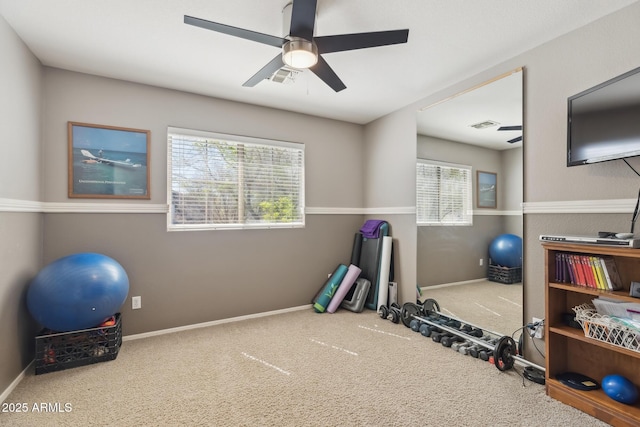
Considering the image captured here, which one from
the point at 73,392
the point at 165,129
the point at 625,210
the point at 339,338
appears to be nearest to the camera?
the point at 625,210

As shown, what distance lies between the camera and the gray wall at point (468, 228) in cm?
267

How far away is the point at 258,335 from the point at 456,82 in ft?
10.8

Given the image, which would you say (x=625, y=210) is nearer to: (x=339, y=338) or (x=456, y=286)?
(x=456, y=286)

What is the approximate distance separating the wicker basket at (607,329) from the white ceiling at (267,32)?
2.00m

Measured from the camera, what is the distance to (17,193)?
7.35 feet

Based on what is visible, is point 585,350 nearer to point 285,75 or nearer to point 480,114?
point 480,114

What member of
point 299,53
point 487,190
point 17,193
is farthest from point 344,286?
point 17,193

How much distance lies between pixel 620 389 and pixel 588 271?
0.69m

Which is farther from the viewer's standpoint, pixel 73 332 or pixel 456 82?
pixel 456 82

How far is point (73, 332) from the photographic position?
2.46 m

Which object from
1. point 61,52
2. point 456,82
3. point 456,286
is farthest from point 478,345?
point 61,52

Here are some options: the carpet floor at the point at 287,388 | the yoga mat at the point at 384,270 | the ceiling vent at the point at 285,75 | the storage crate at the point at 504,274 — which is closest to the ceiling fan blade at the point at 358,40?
the ceiling vent at the point at 285,75

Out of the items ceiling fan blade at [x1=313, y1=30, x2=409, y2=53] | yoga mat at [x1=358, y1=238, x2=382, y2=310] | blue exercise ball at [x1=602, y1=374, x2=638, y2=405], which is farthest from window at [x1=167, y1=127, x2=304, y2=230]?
blue exercise ball at [x1=602, y1=374, x2=638, y2=405]

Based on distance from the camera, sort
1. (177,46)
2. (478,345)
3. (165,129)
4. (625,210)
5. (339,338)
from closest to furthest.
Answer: (625,210)
(177,46)
(478,345)
(339,338)
(165,129)
